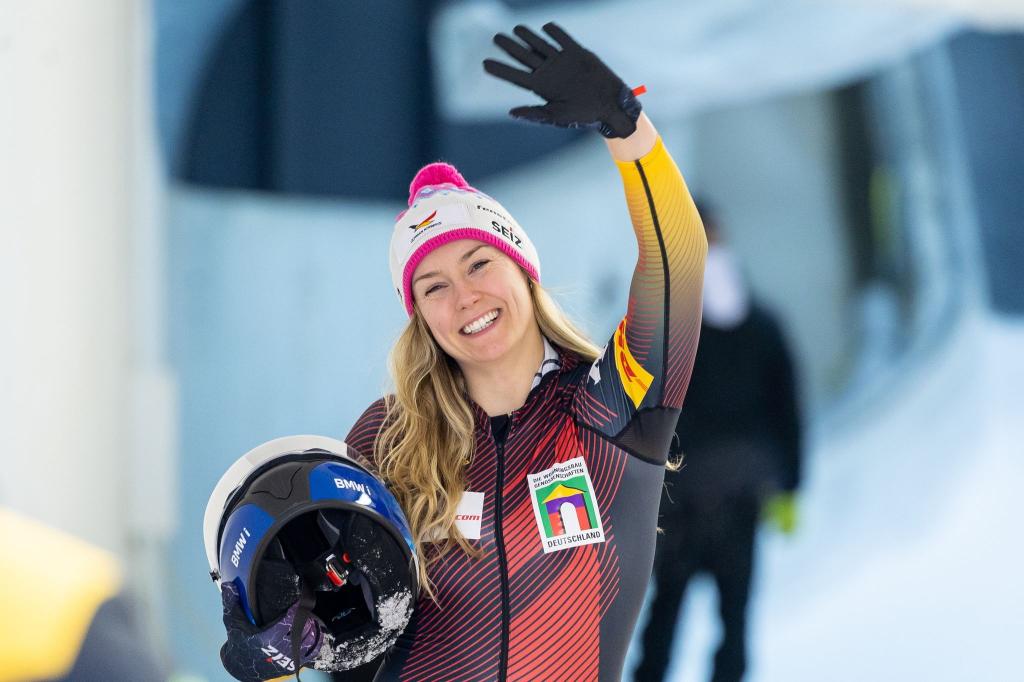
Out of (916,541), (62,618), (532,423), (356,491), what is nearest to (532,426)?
(532,423)

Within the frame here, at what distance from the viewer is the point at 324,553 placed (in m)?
1.55

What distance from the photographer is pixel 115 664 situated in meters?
0.95

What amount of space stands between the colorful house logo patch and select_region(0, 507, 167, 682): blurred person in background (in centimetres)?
76

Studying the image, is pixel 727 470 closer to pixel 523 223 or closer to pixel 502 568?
pixel 523 223

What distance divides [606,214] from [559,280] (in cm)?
36

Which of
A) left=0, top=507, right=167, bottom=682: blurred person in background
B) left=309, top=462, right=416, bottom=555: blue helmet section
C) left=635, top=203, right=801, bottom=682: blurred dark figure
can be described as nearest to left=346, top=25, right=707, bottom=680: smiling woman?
left=309, top=462, right=416, bottom=555: blue helmet section

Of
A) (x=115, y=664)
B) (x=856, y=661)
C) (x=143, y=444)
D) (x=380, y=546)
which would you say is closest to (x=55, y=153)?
(x=143, y=444)

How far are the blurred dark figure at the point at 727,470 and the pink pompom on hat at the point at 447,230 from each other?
2132 mm

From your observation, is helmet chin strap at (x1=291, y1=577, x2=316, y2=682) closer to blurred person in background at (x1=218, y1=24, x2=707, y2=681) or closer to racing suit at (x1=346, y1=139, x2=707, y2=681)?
blurred person in background at (x1=218, y1=24, x2=707, y2=681)

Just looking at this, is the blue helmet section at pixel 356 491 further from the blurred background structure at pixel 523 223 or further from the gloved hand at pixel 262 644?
the blurred background structure at pixel 523 223

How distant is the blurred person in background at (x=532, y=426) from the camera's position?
5.09ft

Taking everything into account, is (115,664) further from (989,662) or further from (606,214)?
(989,662)

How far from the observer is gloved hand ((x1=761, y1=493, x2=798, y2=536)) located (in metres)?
4.32

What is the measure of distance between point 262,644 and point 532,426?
55 cm
